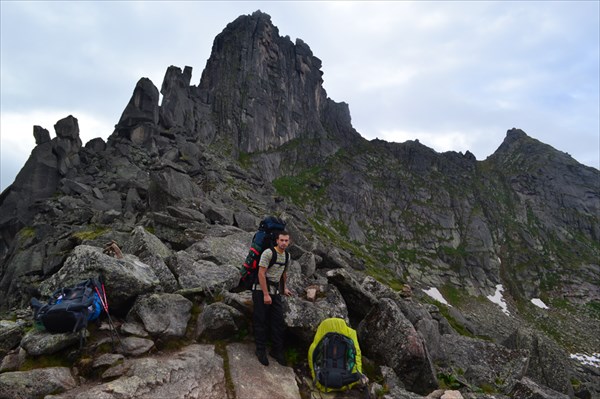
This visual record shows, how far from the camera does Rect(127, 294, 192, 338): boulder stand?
9.62m

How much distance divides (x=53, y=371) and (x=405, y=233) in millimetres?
152363

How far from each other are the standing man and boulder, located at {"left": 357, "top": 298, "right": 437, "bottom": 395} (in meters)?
3.21

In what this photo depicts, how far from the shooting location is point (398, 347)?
34.9 feet

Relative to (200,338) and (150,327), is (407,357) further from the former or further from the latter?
(150,327)

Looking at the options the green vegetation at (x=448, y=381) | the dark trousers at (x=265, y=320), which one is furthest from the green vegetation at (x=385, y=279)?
the dark trousers at (x=265, y=320)

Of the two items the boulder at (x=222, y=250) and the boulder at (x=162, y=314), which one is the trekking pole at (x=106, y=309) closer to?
the boulder at (x=162, y=314)

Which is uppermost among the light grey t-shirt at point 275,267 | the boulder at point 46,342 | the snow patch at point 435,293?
the light grey t-shirt at point 275,267

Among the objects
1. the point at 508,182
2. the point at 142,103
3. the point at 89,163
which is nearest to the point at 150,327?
the point at 89,163

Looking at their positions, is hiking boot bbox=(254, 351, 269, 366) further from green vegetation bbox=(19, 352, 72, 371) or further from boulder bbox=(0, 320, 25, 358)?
boulder bbox=(0, 320, 25, 358)

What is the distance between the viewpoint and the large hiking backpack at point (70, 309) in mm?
8328

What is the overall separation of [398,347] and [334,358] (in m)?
2.78

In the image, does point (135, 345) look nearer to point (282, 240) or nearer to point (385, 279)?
point (282, 240)

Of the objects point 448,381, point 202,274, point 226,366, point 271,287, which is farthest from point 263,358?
point 448,381

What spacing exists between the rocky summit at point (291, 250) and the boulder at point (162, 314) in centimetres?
6
